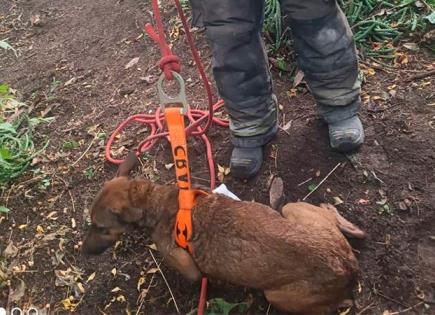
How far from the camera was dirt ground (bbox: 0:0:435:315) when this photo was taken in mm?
3148

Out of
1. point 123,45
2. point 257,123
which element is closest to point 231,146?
point 257,123

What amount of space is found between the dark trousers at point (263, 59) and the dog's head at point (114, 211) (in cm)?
86

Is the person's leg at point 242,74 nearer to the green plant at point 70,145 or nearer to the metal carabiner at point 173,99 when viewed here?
the metal carabiner at point 173,99

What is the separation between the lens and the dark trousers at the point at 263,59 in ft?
10.6

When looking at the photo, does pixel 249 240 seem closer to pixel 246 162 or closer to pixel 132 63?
pixel 246 162

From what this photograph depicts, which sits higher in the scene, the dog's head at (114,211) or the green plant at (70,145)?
the dog's head at (114,211)

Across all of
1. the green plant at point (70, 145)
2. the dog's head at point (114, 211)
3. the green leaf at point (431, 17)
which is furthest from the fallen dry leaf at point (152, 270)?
the green leaf at point (431, 17)

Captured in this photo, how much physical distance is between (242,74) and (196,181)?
887 millimetres

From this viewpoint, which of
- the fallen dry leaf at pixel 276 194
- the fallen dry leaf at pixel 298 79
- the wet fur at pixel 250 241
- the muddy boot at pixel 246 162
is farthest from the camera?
the fallen dry leaf at pixel 298 79

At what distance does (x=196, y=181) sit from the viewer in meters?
3.88

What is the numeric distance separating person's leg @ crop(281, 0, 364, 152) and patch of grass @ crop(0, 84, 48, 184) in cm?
216

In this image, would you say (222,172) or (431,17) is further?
(431,17)

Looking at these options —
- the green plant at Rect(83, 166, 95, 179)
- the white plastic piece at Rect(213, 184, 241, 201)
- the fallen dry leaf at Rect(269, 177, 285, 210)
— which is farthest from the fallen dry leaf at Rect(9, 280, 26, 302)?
the fallen dry leaf at Rect(269, 177, 285, 210)

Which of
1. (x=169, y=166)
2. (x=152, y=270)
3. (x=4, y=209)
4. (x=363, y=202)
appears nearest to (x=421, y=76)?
(x=363, y=202)
